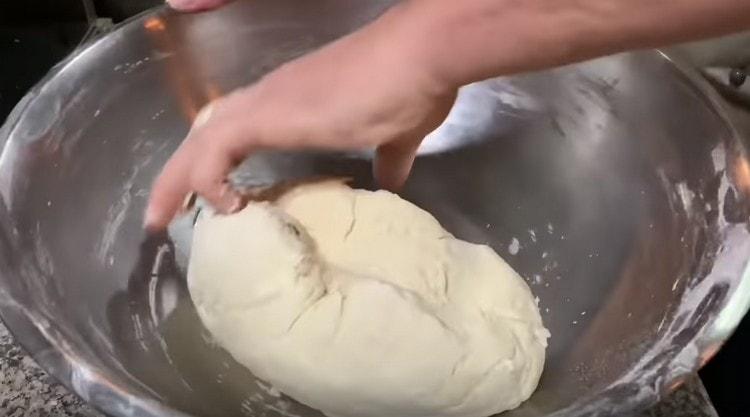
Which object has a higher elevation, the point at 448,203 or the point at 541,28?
the point at 541,28

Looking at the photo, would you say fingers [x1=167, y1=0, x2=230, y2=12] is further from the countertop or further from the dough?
the countertop

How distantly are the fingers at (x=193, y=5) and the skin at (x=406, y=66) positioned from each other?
7.0 inches

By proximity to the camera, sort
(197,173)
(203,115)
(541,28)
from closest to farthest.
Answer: (541,28) → (197,173) → (203,115)

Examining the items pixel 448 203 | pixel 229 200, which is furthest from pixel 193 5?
pixel 448 203

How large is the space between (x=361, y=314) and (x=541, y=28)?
1.00ft

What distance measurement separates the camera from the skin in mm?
530

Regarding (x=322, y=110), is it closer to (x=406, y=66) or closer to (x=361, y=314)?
(x=406, y=66)

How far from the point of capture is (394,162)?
0.84m

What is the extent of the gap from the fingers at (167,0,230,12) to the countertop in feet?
1.11

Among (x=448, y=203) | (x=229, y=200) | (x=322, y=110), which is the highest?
(x=322, y=110)

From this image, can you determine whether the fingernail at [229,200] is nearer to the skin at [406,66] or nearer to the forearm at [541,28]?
the skin at [406,66]

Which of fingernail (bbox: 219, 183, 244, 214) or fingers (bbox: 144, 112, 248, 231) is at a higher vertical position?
fingers (bbox: 144, 112, 248, 231)

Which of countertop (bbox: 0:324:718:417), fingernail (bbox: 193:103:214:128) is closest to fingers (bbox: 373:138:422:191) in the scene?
fingernail (bbox: 193:103:214:128)

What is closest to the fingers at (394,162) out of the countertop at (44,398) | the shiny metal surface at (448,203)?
the shiny metal surface at (448,203)
